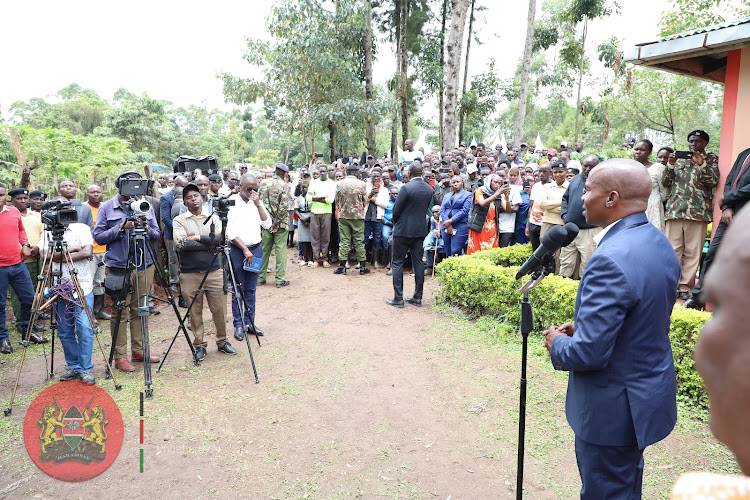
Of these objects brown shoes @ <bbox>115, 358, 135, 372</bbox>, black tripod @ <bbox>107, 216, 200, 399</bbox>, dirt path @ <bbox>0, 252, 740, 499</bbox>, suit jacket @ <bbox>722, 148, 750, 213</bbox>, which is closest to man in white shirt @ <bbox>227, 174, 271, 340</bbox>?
dirt path @ <bbox>0, 252, 740, 499</bbox>

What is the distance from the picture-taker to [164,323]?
7.59 meters

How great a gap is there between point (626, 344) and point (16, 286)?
23.9ft

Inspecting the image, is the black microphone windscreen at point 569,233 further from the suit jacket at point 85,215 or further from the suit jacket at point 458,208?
the suit jacket at point 458,208

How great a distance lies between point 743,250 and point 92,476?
434 centimetres

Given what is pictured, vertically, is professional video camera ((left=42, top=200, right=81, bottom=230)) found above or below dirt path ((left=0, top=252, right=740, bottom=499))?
above

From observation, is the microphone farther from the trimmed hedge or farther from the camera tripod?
the camera tripod

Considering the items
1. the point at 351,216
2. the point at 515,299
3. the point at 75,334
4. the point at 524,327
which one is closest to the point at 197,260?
the point at 75,334

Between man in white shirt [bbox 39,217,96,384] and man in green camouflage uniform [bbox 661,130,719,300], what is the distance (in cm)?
723

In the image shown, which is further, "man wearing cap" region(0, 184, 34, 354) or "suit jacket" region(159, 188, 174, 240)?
"suit jacket" region(159, 188, 174, 240)

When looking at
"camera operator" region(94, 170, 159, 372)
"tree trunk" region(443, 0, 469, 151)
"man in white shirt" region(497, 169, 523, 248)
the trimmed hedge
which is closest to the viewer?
the trimmed hedge

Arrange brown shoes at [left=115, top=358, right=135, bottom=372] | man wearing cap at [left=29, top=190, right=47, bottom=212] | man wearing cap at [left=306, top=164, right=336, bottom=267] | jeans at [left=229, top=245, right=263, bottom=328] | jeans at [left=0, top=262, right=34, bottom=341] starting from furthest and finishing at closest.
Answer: man wearing cap at [left=306, top=164, right=336, bottom=267] → man wearing cap at [left=29, top=190, right=47, bottom=212] → jeans at [left=229, top=245, right=263, bottom=328] → jeans at [left=0, top=262, right=34, bottom=341] → brown shoes at [left=115, top=358, right=135, bottom=372]

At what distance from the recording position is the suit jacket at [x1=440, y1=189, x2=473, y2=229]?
904 cm

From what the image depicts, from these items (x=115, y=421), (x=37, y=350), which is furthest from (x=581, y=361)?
(x=37, y=350)

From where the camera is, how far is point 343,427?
→ 435 cm
